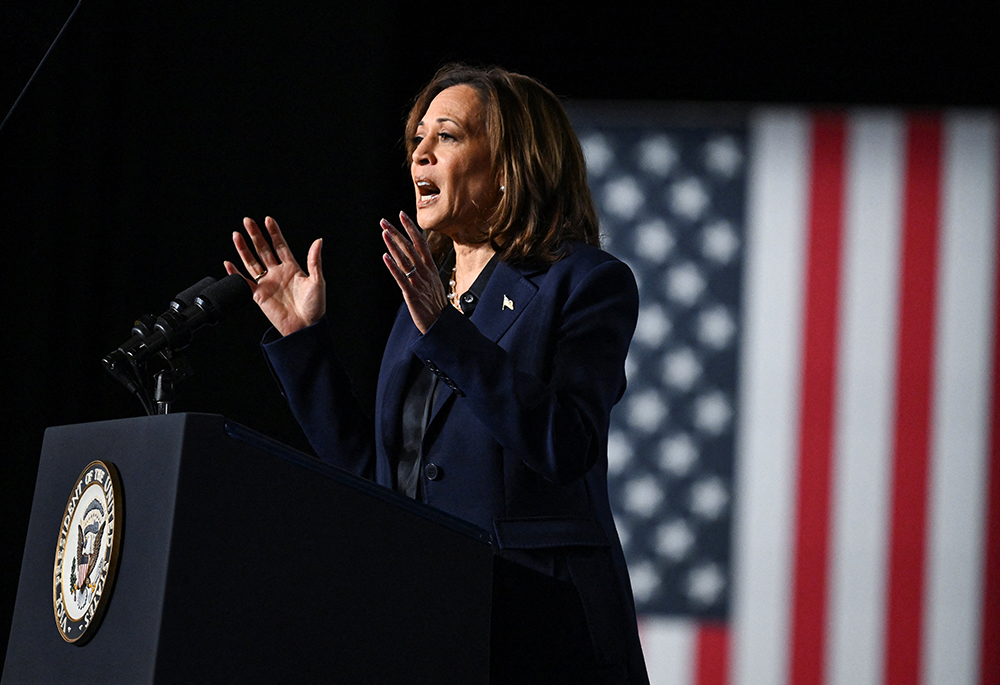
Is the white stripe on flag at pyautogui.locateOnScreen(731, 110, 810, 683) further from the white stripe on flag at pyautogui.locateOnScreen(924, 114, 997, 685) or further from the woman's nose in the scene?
the woman's nose

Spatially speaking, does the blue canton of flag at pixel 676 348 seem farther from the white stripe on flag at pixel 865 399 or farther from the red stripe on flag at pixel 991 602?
the red stripe on flag at pixel 991 602

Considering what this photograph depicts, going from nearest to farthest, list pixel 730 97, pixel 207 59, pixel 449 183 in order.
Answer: pixel 449 183, pixel 207 59, pixel 730 97

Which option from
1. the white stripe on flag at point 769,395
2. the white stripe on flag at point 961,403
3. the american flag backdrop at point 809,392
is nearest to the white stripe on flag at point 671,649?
the american flag backdrop at point 809,392

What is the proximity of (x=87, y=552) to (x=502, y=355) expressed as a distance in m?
0.51

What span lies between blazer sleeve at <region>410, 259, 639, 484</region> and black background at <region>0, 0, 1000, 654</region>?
4.34 feet

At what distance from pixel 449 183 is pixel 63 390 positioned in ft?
4.82

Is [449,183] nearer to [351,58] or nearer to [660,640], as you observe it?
[351,58]

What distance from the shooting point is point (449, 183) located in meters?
1.49

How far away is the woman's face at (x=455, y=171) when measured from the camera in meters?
1.49

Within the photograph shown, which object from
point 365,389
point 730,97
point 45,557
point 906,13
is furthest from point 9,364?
point 906,13

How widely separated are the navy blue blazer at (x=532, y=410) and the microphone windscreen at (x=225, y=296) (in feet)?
0.70

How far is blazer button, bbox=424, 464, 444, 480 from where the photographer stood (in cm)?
128

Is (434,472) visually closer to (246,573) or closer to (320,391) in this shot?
(320,391)

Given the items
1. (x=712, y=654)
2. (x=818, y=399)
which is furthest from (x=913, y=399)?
(x=712, y=654)
